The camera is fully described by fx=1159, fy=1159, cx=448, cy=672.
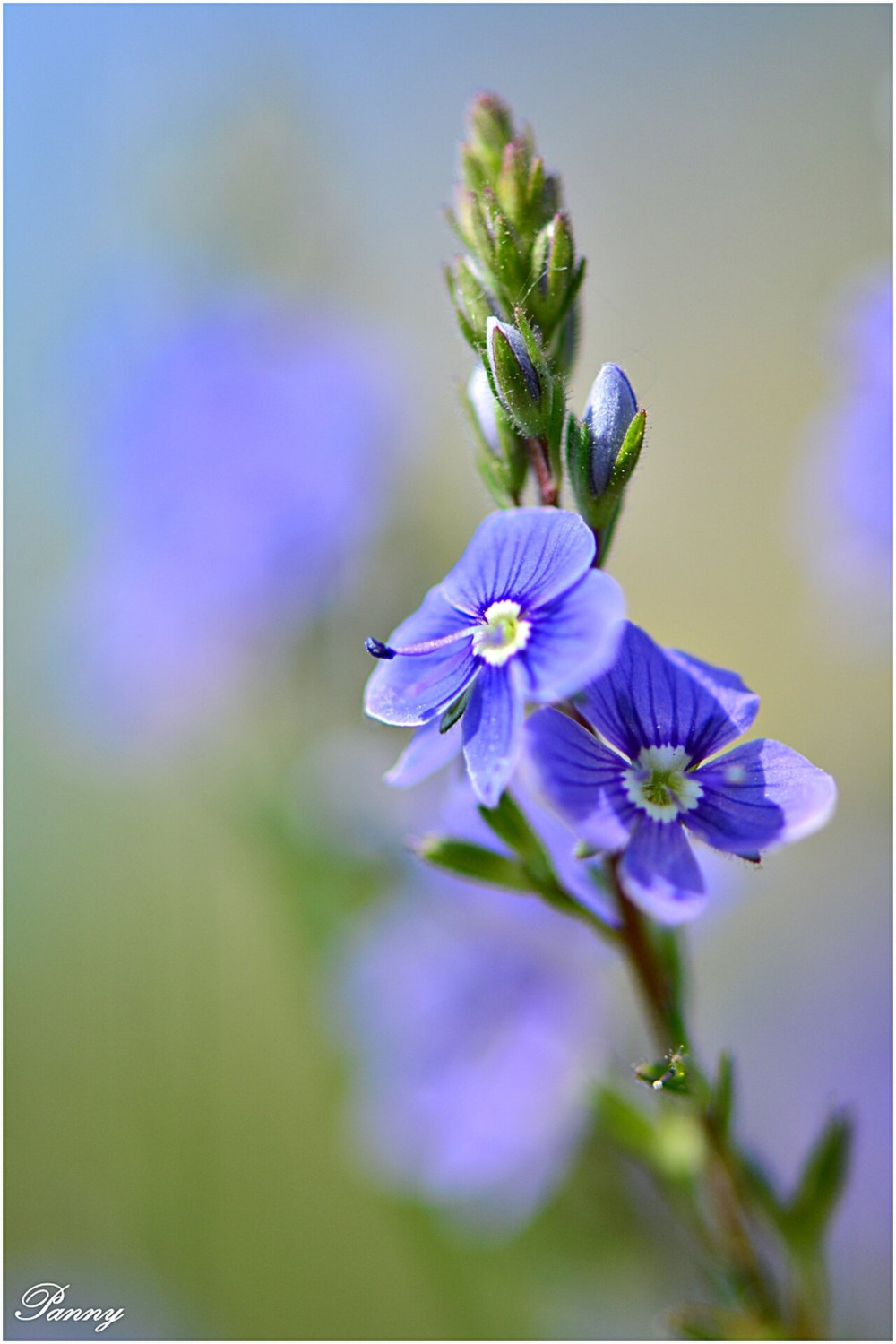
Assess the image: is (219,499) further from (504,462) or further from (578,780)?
(578,780)

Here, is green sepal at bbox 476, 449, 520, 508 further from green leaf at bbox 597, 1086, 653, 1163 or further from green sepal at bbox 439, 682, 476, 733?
green leaf at bbox 597, 1086, 653, 1163

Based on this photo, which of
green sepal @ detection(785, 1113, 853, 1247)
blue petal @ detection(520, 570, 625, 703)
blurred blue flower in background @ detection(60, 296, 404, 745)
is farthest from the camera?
blurred blue flower in background @ detection(60, 296, 404, 745)

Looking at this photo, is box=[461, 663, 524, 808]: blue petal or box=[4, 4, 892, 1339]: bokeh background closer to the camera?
box=[461, 663, 524, 808]: blue petal

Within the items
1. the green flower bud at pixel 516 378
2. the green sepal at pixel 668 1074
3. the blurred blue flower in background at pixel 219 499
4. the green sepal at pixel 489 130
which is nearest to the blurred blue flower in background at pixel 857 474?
the blurred blue flower in background at pixel 219 499

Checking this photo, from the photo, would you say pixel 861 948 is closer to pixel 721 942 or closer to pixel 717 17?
pixel 721 942

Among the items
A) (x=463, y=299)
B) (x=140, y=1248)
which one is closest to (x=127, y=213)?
(x=463, y=299)

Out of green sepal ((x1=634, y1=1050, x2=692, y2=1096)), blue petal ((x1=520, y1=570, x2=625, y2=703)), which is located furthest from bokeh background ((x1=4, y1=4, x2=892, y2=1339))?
green sepal ((x1=634, y1=1050, x2=692, y2=1096))

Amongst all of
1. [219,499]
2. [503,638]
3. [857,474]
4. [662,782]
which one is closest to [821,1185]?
[662,782]
